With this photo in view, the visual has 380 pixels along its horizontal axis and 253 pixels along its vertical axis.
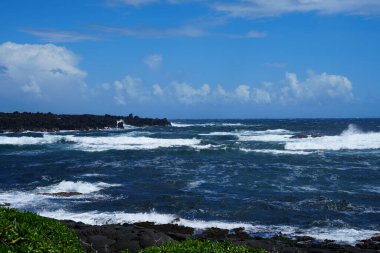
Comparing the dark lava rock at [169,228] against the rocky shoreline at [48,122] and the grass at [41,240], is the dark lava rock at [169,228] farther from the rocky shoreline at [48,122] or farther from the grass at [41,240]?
the rocky shoreline at [48,122]

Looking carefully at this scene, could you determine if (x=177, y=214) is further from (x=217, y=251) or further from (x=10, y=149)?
(x=10, y=149)

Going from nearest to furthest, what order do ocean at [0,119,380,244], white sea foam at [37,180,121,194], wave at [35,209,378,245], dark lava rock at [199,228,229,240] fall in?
dark lava rock at [199,228,229,240], wave at [35,209,378,245], ocean at [0,119,380,244], white sea foam at [37,180,121,194]

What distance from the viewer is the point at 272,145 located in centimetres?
4672

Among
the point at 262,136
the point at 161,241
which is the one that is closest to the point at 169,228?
the point at 161,241

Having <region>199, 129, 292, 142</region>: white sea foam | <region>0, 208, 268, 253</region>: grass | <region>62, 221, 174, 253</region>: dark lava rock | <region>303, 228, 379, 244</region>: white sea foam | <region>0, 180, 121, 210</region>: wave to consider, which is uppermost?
<region>0, 208, 268, 253</region>: grass

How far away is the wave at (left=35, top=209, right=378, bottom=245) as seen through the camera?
14406mm

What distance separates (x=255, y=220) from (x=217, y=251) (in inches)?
383

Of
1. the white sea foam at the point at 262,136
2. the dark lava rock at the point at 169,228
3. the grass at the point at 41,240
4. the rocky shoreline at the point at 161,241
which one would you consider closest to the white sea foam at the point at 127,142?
the white sea foam at the point at 262,136

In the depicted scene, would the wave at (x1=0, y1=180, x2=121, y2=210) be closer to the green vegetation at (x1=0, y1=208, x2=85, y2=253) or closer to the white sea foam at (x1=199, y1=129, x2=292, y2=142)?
the green vegetation at (x1=0, y1=208, x2=85, y2=253)

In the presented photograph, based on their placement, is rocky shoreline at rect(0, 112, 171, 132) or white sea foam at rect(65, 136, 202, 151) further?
rocky shoreline at rect(0, 112, 171, 132)

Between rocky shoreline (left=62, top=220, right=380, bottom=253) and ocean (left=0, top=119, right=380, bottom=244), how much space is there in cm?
74

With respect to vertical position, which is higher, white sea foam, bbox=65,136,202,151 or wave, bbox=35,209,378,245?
white sea foam, bbox=65,136,202,151

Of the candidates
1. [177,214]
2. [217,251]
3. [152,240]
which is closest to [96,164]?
[177,214]

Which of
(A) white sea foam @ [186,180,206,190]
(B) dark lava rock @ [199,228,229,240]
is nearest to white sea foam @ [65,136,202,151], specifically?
(A) white sea foam @ [186,180,206,190]
